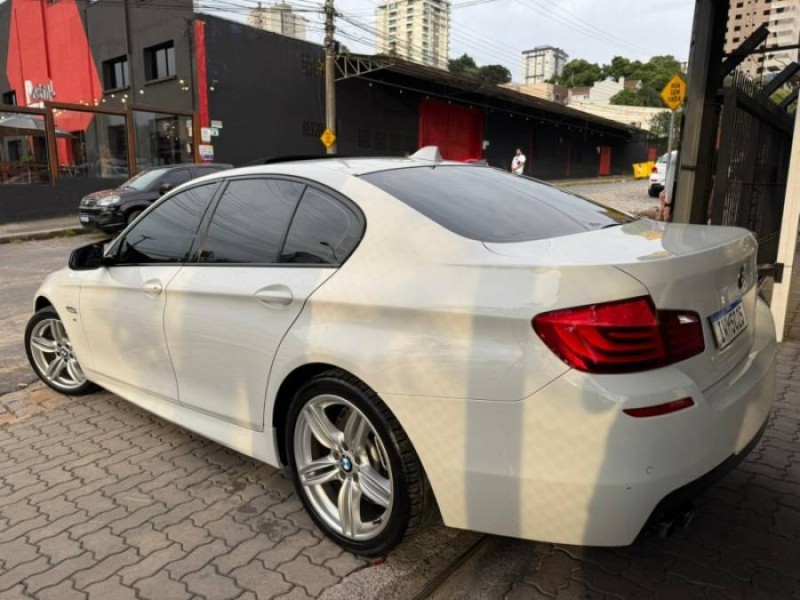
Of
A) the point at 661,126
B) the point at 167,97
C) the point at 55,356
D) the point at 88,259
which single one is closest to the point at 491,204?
the point at 88,259

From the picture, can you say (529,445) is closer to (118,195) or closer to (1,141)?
(118,195)

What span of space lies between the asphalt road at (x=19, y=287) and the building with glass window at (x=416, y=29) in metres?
15.3

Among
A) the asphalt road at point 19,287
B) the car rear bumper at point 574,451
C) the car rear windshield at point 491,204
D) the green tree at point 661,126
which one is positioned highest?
the green tree at point 661,126

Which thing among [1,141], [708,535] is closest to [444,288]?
[708,535]

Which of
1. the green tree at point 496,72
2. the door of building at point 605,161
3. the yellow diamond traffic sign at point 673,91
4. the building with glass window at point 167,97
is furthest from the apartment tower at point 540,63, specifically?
the yellow diamond traffic sign at point 673,91

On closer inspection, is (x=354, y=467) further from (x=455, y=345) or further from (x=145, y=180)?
(x=145, y=180)

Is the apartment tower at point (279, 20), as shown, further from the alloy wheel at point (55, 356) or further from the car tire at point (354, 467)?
the car tire at point (354, 467)

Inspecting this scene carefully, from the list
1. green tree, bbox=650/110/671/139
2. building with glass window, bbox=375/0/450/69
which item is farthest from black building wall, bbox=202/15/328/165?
green tree, bbox=650/110/671/139

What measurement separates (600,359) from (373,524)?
1.17 meters

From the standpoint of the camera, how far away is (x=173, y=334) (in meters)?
3.09

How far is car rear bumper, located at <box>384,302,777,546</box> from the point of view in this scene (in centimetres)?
185

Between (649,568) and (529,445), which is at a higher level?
(529,445)

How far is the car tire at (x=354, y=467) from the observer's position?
2.23 meters

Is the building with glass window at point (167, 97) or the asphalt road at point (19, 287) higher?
the building with glass window at point (167, 97)
